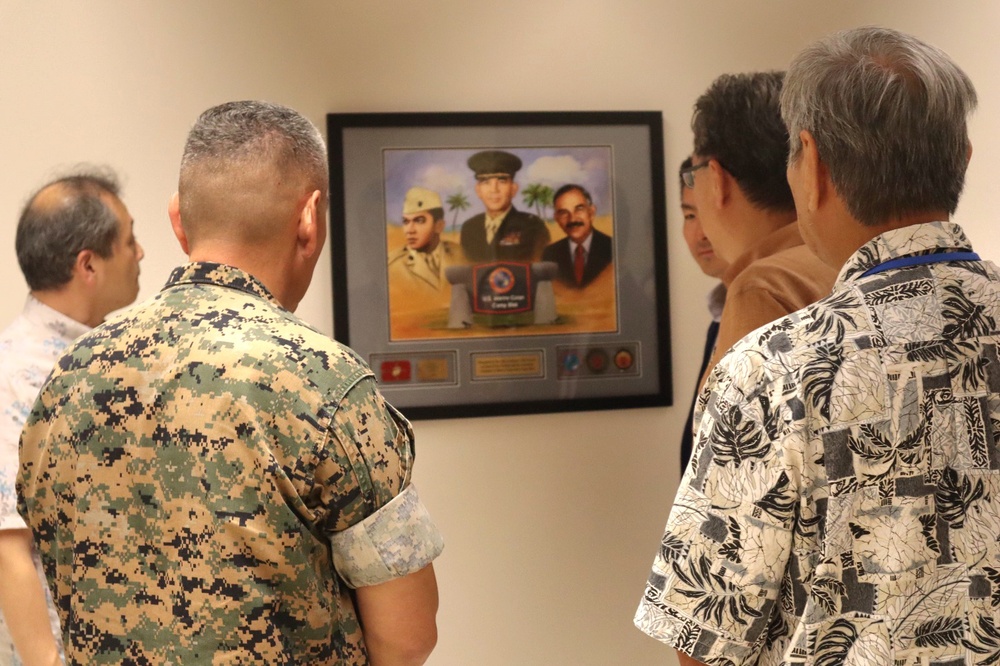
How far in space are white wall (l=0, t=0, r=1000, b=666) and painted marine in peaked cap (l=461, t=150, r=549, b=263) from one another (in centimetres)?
17

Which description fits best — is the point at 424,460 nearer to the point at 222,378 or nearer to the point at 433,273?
the point at 433,273

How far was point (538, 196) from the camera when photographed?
9.87 feet

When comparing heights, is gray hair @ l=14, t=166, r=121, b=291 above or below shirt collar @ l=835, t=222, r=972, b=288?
above

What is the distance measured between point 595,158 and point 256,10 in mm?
1081

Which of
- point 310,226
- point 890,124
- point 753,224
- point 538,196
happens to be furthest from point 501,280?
point 890,124

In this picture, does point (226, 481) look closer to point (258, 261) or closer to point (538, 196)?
point (258, 261)

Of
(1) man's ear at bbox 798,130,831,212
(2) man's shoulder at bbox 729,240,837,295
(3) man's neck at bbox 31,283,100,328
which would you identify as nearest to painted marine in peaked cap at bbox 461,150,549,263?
(3) man's neck at bbox 31,283,100,328

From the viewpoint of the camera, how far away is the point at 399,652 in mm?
1424

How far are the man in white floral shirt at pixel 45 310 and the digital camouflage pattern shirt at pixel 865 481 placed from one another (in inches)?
56.3

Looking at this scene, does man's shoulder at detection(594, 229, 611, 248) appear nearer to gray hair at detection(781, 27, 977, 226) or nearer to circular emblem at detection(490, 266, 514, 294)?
circular emblem at detection(490, 266, 514, 294)

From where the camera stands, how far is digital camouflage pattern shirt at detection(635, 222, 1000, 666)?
Answer: 1.13 metres

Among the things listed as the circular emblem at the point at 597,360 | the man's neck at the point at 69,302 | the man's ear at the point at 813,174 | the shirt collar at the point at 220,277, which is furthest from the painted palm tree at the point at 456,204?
the man's ear at the point at 813,174

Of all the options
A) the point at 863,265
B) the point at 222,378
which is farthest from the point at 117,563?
the point at 863,265

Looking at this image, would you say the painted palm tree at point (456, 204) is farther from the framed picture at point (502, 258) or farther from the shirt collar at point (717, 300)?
the shirt collar at point (717, 300)
